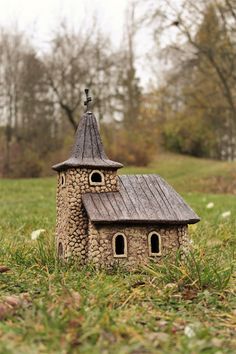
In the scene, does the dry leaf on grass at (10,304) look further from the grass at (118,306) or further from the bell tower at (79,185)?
the bell tower at (79,185)

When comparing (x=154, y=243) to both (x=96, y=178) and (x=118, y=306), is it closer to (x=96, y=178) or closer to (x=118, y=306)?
(x=96, y=178)

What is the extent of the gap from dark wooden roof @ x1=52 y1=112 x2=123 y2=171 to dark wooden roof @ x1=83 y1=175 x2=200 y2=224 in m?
0.39

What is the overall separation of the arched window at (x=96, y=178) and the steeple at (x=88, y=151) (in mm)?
122

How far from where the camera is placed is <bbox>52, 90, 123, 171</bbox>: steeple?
6016 mm

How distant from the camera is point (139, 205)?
5.96 meters

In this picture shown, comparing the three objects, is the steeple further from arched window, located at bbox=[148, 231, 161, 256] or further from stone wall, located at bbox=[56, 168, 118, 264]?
arched window, located at bbox=[148, 231, 161, 256]

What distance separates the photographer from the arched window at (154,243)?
19.3ft

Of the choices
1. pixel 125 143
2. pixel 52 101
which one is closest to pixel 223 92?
pixel 125 143

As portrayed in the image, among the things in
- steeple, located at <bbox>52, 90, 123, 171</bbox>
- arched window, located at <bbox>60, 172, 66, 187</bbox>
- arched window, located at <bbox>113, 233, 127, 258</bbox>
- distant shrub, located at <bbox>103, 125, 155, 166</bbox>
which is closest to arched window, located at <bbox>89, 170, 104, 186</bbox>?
steeple, located at <bbox>52, 90, 123, 171</bbox>

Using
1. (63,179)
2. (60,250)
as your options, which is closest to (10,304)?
(60,250)

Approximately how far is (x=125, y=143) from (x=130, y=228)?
2926 cm

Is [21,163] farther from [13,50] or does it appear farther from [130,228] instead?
[130,228]

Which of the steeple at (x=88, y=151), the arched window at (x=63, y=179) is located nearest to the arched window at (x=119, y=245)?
the steeple at (x=88, y=151)

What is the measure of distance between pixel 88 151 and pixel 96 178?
389 millimetres
